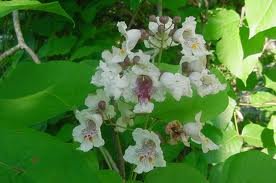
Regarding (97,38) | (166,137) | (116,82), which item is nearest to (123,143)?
(166,137)

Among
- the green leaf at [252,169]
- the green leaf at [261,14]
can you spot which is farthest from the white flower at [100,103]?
the green leaf at [261,14]

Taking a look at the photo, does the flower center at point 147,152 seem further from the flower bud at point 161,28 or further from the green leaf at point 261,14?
the green leaf at point 261,14

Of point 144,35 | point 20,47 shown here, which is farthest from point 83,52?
point 144,35

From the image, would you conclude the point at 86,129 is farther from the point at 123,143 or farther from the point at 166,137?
the point at 123,143

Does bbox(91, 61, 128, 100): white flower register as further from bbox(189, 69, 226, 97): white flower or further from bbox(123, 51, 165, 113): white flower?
bbox(189, 69, 226, 97): white flower

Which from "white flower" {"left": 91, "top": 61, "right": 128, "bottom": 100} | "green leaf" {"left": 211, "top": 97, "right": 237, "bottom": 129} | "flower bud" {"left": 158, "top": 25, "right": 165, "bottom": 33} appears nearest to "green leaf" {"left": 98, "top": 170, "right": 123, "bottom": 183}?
"white flower" {"left": 91, "top": 61, "right": 128, "bottom": 100}

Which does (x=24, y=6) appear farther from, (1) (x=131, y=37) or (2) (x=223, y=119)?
A: (2) (x=223, y=119)
